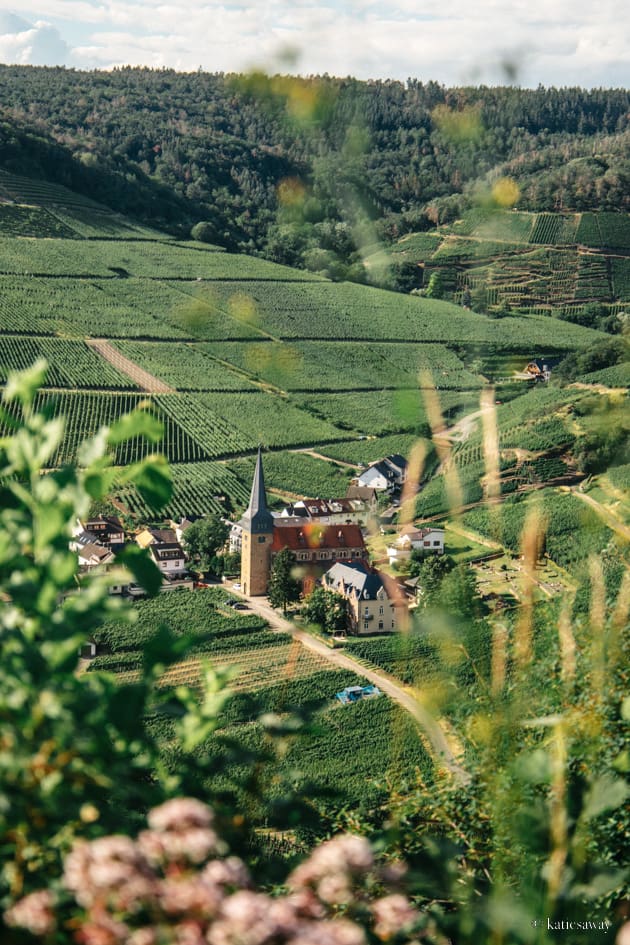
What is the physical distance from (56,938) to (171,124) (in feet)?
371

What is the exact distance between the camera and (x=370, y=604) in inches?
1155

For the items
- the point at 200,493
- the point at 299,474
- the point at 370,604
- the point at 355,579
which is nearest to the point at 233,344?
the point at 299,474

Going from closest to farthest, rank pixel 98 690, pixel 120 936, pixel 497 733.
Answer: pixel 120 936, pixel 98 690, pixel 497 733

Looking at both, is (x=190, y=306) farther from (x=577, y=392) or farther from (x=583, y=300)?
(x=583, y=300)

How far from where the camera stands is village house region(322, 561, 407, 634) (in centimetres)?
2923

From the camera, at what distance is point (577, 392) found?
4450 cm

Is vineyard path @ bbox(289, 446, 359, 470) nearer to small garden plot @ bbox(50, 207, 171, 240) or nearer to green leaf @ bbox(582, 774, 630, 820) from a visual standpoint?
small garden plot @ bbox(50, 207, 171, 240)

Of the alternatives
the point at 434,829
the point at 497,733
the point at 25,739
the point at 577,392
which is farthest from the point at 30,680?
the point at 577,392

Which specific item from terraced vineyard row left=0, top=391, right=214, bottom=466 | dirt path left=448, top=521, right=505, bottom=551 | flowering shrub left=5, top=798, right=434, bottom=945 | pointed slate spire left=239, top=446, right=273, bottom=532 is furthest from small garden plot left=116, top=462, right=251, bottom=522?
flowering shrub left=5, top=798, right=434, bottom=945

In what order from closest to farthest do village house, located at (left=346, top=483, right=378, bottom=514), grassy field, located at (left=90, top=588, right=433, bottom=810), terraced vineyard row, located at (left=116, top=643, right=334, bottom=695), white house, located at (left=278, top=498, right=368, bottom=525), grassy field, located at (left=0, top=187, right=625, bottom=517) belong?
grassy field, located at (left=90, top=588, right=433, bottom=810)
terraced vineyard row, located at (left=116, top=643, right=334, bottom=695)
white house, located at (left=278, top=498, right=368, bottom=525)
village house, located at (left=346, top=483, right=378, bottom=514)
grassy field, located at (left=0, top=187, right=625, bottom=517)

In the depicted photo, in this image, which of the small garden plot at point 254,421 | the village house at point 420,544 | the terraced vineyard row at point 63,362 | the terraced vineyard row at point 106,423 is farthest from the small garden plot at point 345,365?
the village house at point 420,544

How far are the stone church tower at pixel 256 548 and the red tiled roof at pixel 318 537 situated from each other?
81 cm

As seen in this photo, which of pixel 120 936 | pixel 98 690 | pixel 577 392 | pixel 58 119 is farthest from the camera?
pixel 58 119

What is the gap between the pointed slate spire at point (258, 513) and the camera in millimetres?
32188
